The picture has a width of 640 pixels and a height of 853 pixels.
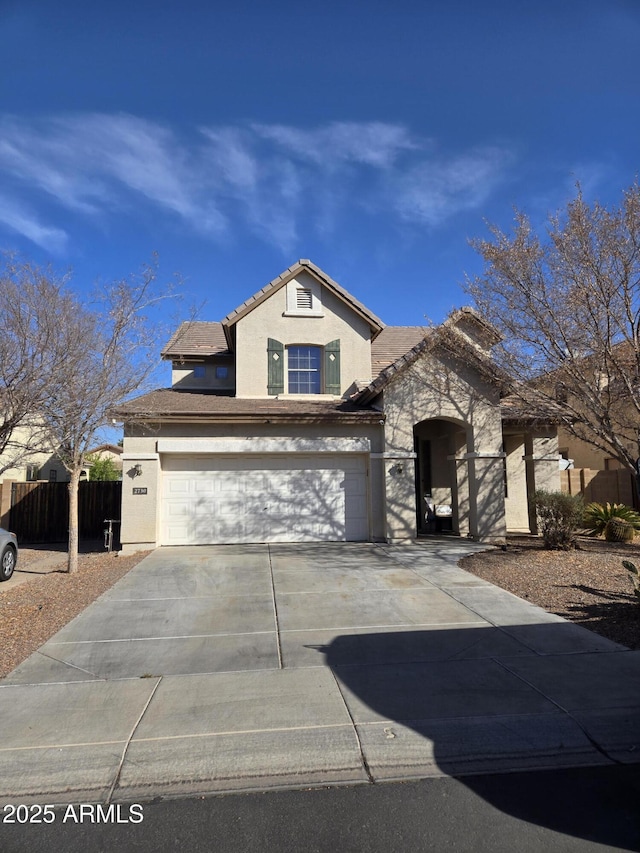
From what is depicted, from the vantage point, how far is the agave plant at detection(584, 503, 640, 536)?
14.8m

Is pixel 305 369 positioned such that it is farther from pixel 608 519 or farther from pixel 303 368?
pixel 608 519

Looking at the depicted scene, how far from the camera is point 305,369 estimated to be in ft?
55.5

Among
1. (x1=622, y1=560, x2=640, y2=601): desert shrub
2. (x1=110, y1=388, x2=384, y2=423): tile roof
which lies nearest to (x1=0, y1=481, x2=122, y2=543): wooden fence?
(x1=110, y1=388, x2=384, y2=423): tile roof

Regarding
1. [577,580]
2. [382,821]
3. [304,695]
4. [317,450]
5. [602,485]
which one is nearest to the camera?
[382,821]

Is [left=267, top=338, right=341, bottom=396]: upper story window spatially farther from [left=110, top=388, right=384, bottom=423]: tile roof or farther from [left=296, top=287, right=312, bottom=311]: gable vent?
[left=296, top=287, right=312, bottom=311]: gable vent

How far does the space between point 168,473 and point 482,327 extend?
8630 mm

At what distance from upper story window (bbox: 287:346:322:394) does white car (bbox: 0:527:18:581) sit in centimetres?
859

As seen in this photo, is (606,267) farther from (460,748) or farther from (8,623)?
(8,623)

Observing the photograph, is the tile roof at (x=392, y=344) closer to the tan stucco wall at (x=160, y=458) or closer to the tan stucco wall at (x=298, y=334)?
the tan stucco wall at (x=298, y=334)

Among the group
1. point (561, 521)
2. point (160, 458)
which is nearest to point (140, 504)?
point (160, 458)

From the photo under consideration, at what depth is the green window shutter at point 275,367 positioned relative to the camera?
16281 mm

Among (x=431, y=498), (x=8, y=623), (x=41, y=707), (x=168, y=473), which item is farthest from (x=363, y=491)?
(x=41, y=707)

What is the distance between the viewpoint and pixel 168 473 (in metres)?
14.1

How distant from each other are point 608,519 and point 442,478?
4.75 meters
